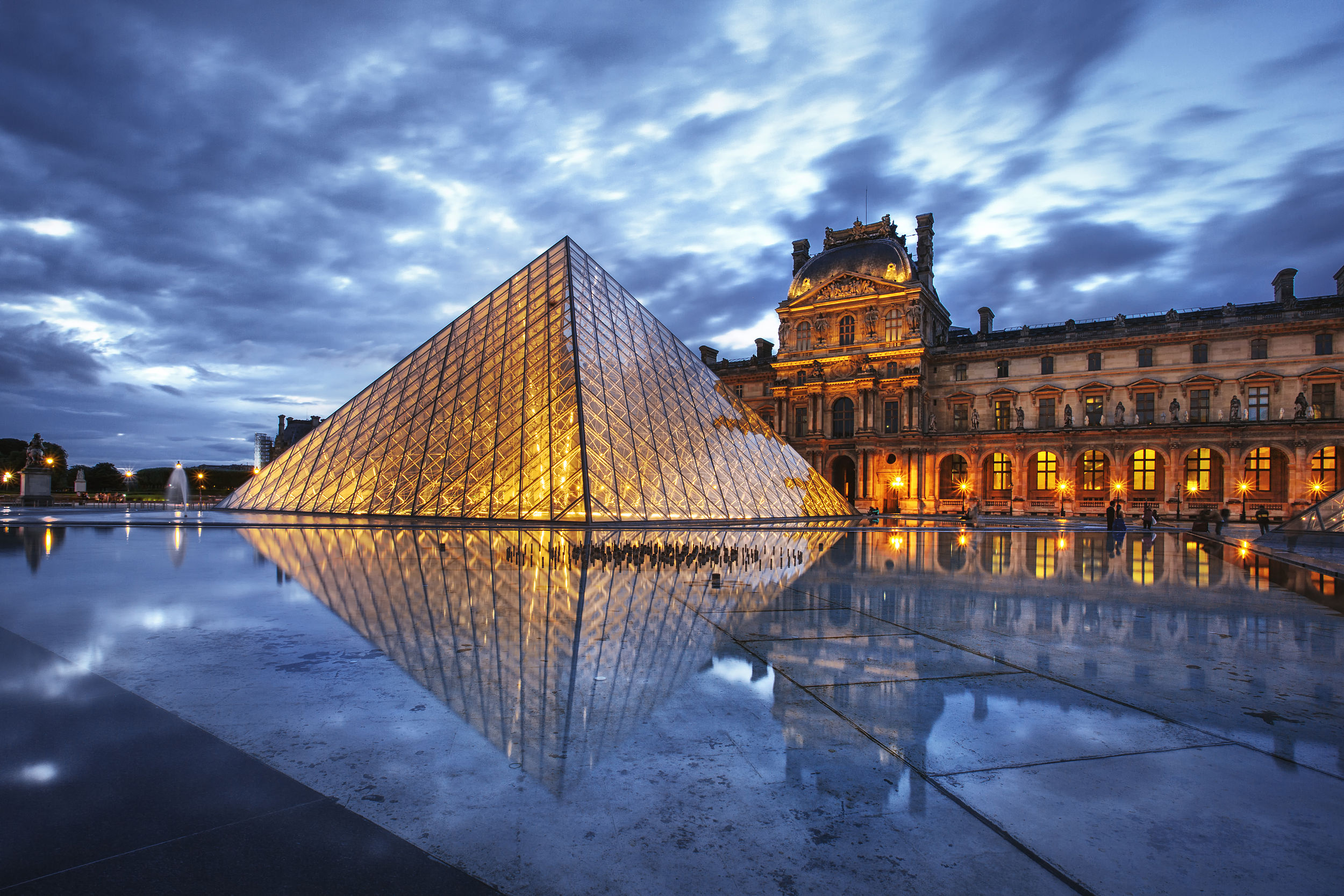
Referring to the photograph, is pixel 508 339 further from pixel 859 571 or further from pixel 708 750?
pixel 708 750

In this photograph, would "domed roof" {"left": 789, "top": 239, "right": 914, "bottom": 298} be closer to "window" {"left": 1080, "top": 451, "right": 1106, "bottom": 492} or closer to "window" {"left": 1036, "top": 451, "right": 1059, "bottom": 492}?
"window" {"left": 1036, "top": 451, "right": 1059, "bottom": 492}

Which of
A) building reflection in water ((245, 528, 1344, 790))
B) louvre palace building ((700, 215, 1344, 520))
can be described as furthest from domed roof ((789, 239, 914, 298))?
building reflection in water ((245, 528, 1344, 790))

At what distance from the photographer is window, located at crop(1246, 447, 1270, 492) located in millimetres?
42375

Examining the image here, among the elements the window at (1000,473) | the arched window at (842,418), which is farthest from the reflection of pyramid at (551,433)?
the window at (1000,473)

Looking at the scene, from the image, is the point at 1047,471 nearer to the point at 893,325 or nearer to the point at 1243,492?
the point at 1243,492

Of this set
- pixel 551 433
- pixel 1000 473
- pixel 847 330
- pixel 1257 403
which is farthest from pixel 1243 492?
pixel 551 433

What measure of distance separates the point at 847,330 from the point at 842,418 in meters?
6.53

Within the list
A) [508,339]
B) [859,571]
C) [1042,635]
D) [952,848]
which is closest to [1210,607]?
[1042,635]

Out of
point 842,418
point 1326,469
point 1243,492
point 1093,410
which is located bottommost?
point 1243,492

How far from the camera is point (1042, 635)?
6598mm

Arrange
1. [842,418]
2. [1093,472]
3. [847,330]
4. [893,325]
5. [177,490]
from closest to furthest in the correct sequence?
[1093,472] < [893,325] < [847,330] < [842,418] < [177,490]

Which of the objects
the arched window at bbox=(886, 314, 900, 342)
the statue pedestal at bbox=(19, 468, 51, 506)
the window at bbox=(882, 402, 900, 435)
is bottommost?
the statue pedestal at bbox=(19, 468, 51, 506)

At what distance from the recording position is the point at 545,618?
7.10 metres

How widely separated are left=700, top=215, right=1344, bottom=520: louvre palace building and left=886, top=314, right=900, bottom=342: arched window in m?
0.15
